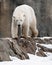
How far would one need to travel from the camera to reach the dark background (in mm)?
18250

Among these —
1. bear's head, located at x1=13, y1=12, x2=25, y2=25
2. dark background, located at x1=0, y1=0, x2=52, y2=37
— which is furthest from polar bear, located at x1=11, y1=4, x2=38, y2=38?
dark background, located at x1=0, y1=0, x2=52, y2=37

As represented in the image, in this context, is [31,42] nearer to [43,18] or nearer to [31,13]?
[31,13]

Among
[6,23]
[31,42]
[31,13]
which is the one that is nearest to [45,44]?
[31,42]

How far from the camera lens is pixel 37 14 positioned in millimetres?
18922

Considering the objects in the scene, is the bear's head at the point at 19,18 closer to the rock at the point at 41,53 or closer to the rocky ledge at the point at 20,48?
the rocky ledge at the point at 20,48

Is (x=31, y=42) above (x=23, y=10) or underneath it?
underneath

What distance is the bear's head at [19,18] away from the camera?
917 cm

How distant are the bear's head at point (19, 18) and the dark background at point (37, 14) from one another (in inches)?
332

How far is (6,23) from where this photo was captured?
18.3 meters

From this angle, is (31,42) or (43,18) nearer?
(31,42)

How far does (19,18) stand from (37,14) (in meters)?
9.60

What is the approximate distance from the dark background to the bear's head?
8.43 m

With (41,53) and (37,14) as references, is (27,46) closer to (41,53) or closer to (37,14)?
(41,53)

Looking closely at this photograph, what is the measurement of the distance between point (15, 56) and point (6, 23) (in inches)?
485
